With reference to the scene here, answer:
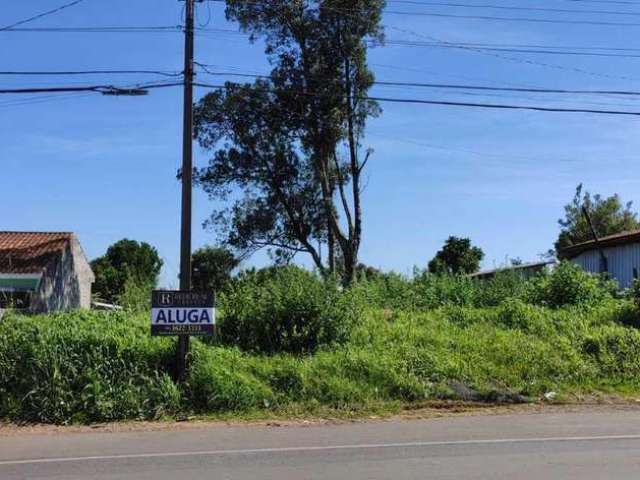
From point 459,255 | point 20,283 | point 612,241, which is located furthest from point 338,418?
point 459,255

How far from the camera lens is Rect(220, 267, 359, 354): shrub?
15969 mm

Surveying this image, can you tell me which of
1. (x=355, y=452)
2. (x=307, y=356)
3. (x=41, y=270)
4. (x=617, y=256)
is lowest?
(x=355, y=452)

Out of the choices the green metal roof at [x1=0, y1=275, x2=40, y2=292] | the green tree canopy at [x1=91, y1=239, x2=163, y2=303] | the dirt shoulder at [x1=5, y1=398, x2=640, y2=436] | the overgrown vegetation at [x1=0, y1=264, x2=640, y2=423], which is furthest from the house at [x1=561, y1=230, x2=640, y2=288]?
the green tree canopy at [x1=91, y1=239, x2=163, y2=303]

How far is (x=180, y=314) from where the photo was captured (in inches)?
550

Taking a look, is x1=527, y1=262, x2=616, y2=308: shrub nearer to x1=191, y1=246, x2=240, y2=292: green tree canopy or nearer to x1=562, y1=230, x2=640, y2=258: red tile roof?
x1=562, y1=230, x2=640, y2=258: red tile roof

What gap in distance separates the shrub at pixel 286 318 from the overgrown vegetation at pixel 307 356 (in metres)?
0.03

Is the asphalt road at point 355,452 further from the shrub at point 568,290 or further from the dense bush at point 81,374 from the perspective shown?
the shrub at point 568,290

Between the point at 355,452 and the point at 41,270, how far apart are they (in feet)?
121

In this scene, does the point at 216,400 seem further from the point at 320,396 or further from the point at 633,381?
the point at 633,381

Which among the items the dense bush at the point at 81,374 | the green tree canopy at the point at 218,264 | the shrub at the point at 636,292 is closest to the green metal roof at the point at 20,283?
the green tree canopy at the point at 218,264

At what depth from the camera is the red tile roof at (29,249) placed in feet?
138

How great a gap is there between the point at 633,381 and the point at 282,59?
78.9 ft

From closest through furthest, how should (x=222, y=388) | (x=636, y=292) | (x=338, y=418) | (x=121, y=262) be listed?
(x=338, y=418) < (x=222, y=388) < (x=636, y=292) < (x=121, y=262)

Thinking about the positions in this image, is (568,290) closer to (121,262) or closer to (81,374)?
(81,374)
